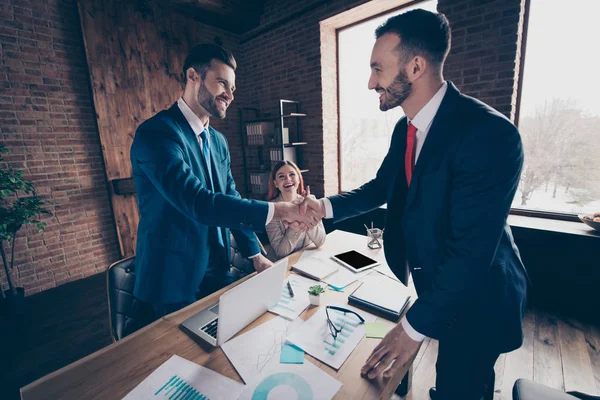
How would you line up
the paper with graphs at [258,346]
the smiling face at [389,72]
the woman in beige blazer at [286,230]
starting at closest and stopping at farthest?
the paper with graphs at [258,346] < the smiling face at [389,72] < the woman in beige blazer at [286,230]

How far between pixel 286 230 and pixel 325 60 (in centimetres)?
285

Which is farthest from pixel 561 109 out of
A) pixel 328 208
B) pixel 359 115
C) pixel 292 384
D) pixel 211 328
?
pixel 211 328

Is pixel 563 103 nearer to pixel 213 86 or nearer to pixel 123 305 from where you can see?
pixel 213 86

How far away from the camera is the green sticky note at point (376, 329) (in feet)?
3.45

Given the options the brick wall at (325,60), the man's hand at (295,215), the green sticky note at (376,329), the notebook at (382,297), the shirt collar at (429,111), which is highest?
the brick wall at (325,60)

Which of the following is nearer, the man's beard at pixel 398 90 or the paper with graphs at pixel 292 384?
the paper with graphs at pixel 292 384

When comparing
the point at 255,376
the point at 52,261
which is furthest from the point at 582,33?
the point at 52,261

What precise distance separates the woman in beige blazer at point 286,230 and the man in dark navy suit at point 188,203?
472mm

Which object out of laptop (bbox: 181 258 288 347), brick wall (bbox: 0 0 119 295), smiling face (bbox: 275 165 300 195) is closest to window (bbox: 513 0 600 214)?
smiling face (bbox: 275 165 300 195)

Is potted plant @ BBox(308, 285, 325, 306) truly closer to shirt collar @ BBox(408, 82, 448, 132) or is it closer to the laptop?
the laptop

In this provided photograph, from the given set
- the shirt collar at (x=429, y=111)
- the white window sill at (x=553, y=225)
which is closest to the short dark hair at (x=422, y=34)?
the shirt collar at (x=429, y=111)

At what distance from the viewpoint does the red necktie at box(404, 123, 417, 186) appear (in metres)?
1.15

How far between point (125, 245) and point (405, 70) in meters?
4.06

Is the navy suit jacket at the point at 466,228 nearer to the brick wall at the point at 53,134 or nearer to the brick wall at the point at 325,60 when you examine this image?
the brick wall at the point at 325,60
